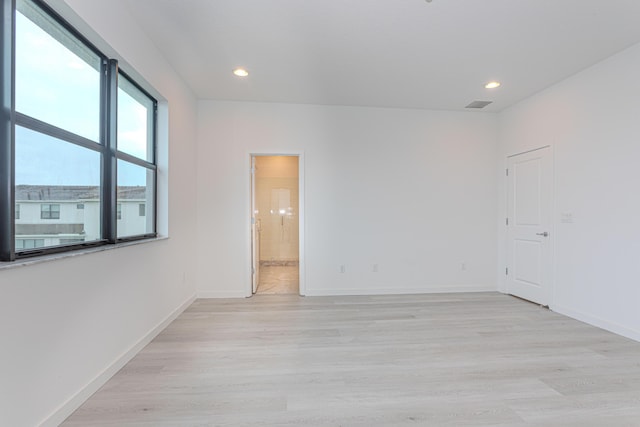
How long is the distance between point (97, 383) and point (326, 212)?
119 inches

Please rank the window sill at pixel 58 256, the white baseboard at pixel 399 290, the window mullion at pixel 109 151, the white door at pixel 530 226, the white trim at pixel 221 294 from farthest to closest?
the white baseboard at pixel 399 290 → the white trim at pixel 221 294 → the white door at pixel 530 226 → the window mullion at pixel 109 151 → the window sill at pixel 58 256

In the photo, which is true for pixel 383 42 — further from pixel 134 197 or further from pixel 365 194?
pixel 134 197

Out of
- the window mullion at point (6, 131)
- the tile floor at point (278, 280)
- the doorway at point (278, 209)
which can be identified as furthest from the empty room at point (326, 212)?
the doorway at point (278, 209)

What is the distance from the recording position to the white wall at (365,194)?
405 centimetres

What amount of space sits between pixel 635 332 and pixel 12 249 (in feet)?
15.5

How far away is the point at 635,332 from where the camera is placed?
2705 millimetres

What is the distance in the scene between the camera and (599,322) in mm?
3010

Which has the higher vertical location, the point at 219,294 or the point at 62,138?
the point at 62,138

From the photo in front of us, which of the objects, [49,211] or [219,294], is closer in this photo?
[49,211]

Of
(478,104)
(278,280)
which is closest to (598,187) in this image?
(478,104)

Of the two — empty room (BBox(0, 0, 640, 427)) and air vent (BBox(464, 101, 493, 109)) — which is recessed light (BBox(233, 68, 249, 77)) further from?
air vent (BBox(464, 101, 493, 109))

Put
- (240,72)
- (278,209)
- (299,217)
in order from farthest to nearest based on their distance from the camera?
(278,209) < (299,217) < (240,72)

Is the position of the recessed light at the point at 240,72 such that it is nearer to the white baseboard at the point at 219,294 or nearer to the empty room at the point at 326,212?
the empty room at the point at 326,212

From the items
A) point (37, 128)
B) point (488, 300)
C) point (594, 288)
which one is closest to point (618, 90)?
point (594, 288)
